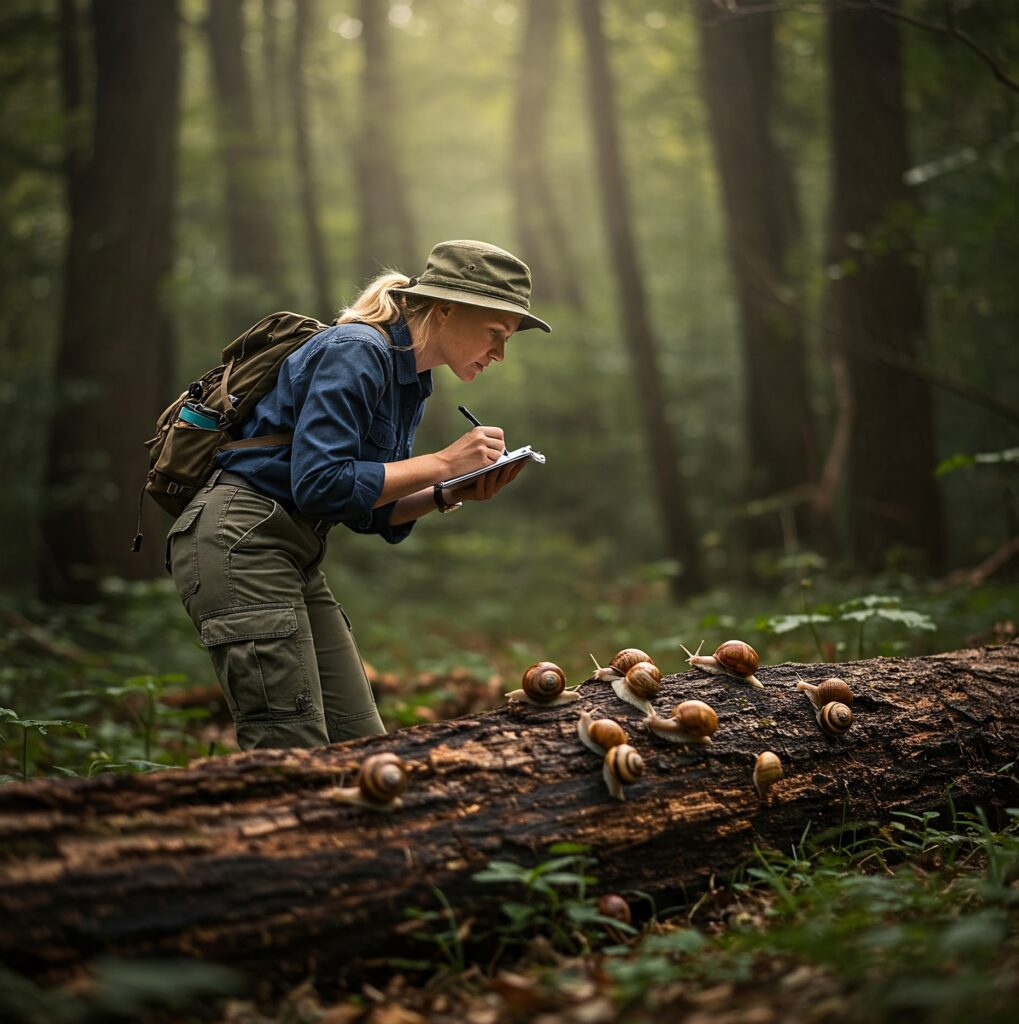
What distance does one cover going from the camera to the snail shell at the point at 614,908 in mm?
2828

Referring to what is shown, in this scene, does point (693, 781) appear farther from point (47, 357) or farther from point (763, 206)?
point (47, 357)

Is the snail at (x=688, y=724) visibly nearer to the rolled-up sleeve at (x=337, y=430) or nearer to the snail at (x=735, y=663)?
the snail at (x=735, y=663)

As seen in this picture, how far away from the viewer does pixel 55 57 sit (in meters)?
12.7

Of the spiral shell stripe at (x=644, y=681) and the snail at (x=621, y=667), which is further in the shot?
the snail at (x=621, y=667)

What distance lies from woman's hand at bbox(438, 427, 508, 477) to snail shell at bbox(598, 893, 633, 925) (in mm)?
1521

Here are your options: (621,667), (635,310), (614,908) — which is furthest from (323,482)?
Answer: (635,310)

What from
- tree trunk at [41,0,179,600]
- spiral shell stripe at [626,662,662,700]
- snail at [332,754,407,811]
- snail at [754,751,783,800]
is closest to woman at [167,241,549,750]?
snail at [332,754,407,811]

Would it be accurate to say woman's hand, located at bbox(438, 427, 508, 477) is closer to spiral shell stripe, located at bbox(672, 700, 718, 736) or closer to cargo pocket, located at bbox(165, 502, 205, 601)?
cargo pocket, located at bbox(165, 502, 205, 601)

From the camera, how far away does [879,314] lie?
8.72m

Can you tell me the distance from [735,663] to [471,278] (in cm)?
173

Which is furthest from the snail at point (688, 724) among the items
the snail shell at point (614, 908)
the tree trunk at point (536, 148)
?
the tree trunk at point (536, 148)

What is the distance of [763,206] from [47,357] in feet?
29.2

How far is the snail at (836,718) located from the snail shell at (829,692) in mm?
72

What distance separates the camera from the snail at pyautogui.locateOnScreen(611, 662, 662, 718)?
10.9 ft
